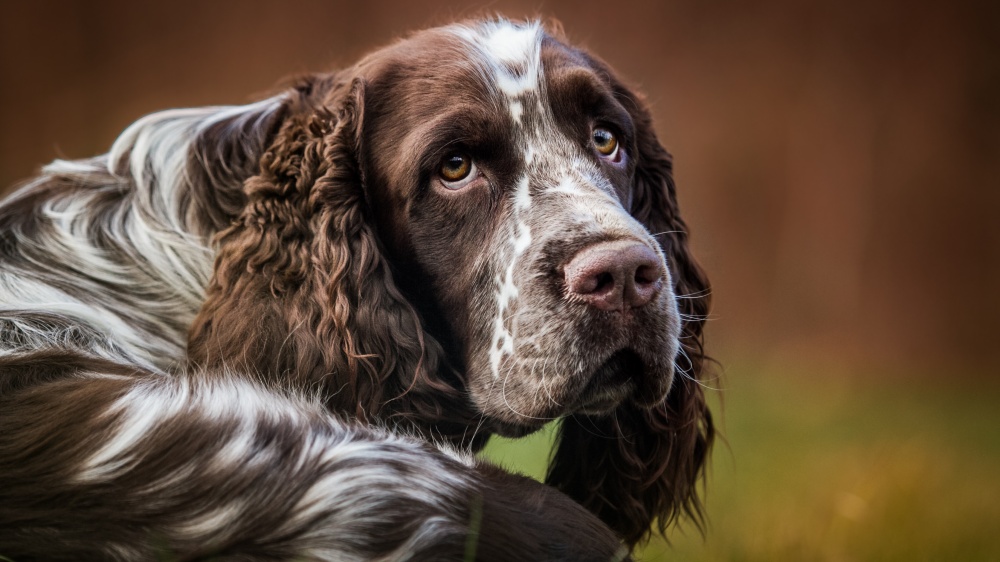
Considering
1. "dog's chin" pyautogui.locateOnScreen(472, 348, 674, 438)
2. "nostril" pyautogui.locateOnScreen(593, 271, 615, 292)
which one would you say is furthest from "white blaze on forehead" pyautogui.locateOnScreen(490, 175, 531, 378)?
"nostril" pyautogui.locateOnScreen(593, 271, 615, 292)

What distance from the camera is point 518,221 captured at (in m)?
2.44

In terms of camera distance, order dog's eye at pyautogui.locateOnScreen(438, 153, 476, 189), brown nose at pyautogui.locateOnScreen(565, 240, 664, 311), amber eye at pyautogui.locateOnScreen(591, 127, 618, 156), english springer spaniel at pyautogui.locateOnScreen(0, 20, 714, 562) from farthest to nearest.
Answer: amber eye at pyautogui.locateOnScreen(591, 127, 618, 156)
dog's eye at pyautogui.locateOnScreen(438, 153, 476, 189)
brown nose at pyautogui.locateOnScreen(565, 240, 664, 311)
english springer spaniel at pyautogui.locateOnScreen(0, 20, 714, 562)

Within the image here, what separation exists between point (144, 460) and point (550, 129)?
1.34m

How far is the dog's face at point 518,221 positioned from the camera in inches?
89.0

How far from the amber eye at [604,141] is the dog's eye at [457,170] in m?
0.38

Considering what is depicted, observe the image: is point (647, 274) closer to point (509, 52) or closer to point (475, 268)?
point (475, 268)

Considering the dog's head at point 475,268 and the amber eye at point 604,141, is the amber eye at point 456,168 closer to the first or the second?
the dog's head at point 475,268

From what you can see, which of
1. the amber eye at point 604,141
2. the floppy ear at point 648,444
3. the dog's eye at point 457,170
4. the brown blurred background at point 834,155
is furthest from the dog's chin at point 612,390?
the brown blurred background at point 834,155

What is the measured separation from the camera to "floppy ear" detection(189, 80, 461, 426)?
235cm

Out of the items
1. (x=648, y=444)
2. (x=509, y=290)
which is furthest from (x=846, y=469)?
A: (x=509, y=290)

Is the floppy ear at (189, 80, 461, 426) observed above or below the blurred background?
above

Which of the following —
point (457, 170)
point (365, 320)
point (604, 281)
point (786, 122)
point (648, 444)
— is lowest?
point (786, 122)

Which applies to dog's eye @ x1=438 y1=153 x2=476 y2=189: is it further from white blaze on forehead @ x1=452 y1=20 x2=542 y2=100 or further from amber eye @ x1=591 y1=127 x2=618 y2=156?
amber eye @ x1=591 y1=127 x2=618 y2=156

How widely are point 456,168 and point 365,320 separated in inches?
17.6
